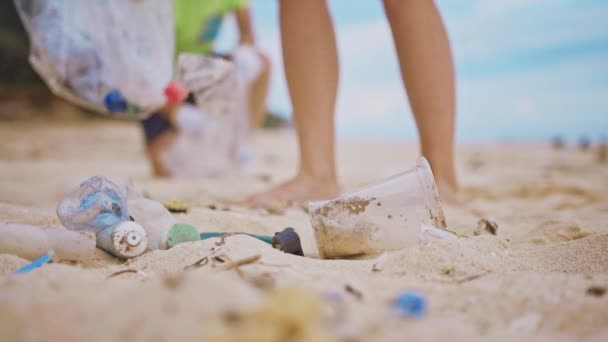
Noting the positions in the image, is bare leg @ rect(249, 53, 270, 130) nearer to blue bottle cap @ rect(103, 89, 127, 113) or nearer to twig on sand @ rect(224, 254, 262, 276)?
blue bottle cap @ rect(103, 89, 127, 113)

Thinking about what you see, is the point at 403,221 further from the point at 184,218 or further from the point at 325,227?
the point at 184,218

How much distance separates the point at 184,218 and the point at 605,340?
1196 millimetres

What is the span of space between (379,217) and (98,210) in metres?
0.71

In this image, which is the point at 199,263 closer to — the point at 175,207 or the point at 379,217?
the point at 379,217

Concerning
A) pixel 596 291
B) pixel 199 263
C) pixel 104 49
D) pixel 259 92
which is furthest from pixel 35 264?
pixel 259 92

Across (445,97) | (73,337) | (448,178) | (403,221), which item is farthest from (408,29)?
(73,337)

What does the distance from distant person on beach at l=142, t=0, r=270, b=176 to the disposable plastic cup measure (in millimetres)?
2227

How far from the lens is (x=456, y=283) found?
1078mm

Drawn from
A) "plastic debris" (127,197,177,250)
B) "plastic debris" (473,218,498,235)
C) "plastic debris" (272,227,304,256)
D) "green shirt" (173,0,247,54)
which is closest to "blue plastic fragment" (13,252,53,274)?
"plastic debris" (127,197,177,250)

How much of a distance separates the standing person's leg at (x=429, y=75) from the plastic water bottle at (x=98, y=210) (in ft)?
3.98

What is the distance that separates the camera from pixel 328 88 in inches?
88.3

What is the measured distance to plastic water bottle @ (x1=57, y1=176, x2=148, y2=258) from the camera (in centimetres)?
136

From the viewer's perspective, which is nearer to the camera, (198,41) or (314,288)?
(314,288)

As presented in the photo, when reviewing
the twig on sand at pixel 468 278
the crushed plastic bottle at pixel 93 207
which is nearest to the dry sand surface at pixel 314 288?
the twig on sand at pixel 468 278
